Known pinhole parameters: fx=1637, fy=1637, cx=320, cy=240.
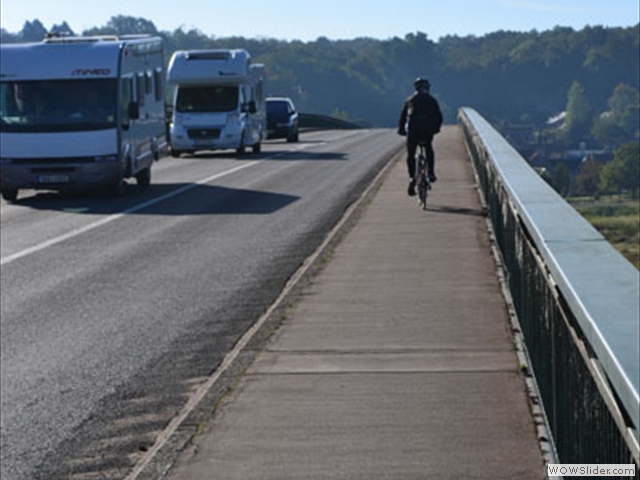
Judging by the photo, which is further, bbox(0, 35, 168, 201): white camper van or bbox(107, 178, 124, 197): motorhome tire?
bbox(107, 178, 124, 197): motorhome tire

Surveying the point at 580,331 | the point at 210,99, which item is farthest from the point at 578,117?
the point at 580,331

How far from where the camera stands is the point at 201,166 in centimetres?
4059

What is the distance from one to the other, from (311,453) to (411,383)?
1856 millimetres

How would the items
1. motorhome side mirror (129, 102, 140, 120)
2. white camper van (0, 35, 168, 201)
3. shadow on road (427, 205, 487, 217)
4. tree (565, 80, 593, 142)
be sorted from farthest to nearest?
1. tree (565, 80, 593, 142)
2. motorhome side mirror (129, 102, 140, 120)
3. white camper van (0, 35, 168, 201)
4. shadow on road (427, 205, 487, 217)

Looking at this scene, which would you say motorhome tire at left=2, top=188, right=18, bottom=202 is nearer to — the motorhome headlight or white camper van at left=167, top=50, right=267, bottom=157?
the motorhome headlight

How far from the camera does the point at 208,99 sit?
45000 mm

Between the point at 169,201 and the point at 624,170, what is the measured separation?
40.0 feet

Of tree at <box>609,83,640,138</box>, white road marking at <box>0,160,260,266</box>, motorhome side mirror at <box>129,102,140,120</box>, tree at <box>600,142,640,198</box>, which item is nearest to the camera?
white road marking at <box>0,160,260,266</box>

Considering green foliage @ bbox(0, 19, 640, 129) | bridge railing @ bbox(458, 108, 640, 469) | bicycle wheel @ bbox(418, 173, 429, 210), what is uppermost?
bridge railing @ bbox(458, 108, 640, 469)

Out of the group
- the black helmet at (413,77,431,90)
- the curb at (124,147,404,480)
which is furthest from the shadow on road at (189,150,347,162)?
the curb at (124,147,404,480)

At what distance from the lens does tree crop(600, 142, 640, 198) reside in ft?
110

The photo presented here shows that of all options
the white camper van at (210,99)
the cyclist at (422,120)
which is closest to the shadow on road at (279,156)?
the white camper van at (210,99)

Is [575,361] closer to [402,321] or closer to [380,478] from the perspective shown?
[380,478]

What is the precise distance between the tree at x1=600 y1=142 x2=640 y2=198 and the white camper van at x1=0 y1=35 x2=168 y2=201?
386 inches
